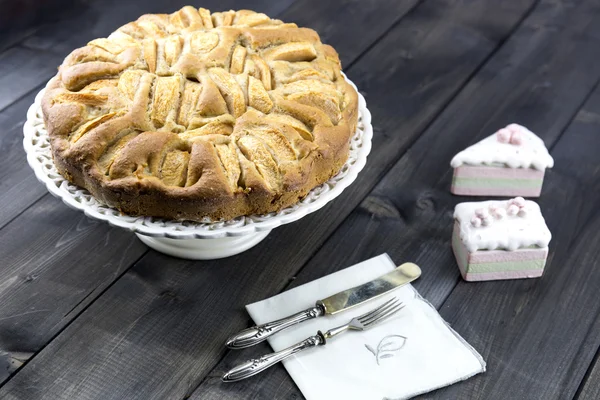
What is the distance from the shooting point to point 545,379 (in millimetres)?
1426

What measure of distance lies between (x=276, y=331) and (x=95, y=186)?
42cm

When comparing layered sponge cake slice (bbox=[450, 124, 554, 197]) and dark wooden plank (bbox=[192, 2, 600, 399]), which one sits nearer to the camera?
dark wooden plank (bbox=[192, 2, 600, 399])

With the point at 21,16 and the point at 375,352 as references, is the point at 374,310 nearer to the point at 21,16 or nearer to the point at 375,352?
the point at 375,352

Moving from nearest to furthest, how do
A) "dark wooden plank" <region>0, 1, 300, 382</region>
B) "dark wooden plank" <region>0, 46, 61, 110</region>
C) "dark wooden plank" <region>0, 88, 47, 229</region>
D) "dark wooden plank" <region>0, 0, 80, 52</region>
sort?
"dark wooden plank" <region>0, 1, 300, 382</region> < "dark wooden plank" <region>0, 88, 47, 229</region> < "dark wooden plank" <region>0, 46, 61, 110</region> < "dark wooden plank" <region>0, 0, 80, 52</region>

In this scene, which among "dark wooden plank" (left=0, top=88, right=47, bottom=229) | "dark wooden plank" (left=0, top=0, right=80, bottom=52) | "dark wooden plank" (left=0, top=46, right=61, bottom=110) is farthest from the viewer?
"dark wooden plank" (left=0, top=0, right=80, bottom=52)

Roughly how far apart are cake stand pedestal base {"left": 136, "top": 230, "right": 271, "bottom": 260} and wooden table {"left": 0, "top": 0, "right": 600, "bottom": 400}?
0.02 metres

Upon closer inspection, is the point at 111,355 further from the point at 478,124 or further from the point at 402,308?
the point at 478,124

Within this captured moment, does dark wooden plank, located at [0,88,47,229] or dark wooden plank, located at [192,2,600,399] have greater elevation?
dark wooden plank, located at [0,88,47,229]

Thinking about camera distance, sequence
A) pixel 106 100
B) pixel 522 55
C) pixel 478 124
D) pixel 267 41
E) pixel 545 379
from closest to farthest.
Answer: pixel 545 379, pixel 106 100, pixel 267 41, pixel 478 124, pixel 522 55

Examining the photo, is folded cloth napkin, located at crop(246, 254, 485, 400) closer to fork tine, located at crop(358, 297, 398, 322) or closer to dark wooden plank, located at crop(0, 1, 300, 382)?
fork tine, located at crop(358, 297, 398, 322)

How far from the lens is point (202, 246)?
5.23 feet

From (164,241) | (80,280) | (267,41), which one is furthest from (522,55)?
(80,280)

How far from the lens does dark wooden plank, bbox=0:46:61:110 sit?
207 centimetres

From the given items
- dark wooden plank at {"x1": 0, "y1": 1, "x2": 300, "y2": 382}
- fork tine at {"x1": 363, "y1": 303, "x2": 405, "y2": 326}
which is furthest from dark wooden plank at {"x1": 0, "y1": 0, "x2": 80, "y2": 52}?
fork tine at {"x1": 363, "y1": 303, "x2": 405, "y2": 326}
